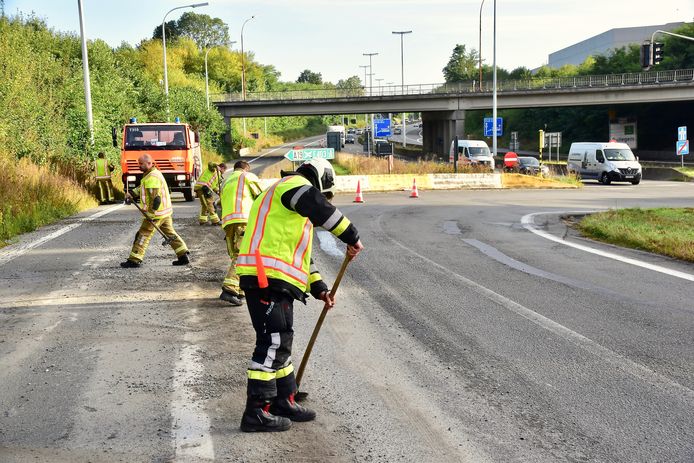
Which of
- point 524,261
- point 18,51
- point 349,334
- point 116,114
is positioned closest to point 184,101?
point 116,114

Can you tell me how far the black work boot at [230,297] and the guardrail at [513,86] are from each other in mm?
57194

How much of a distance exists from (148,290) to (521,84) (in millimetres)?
58301

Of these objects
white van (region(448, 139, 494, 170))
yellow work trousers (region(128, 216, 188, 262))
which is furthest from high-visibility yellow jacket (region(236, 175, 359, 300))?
white van (region(448, 139, 494, 170))

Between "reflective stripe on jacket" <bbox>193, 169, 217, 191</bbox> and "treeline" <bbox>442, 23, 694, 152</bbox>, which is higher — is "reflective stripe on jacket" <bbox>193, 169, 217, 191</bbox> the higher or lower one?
the lower one

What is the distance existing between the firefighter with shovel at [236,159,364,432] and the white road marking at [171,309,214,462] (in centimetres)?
31

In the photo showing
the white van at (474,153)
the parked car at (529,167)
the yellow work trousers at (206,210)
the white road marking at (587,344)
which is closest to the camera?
the white road marking at (587,344)

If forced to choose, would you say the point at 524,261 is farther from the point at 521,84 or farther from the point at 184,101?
the point at 521,84

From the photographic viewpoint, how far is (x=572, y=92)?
6184cm

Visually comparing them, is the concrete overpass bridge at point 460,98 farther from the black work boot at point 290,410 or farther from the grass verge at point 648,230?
the black work boot at point 290,410

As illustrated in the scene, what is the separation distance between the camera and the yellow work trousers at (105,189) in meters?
24.7

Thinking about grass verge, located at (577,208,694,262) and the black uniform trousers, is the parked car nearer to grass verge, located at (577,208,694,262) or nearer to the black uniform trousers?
grass verge, located at (577,208,694,262)

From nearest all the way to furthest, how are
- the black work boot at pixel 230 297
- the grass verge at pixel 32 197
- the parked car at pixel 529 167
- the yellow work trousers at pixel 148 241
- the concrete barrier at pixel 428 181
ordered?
the black work boot at pixel 230 297, the yellow work trousers at pixel 148 241, the grass verge at pixel 32 197, the concrete barrier at pixel 428 181, the parked car at pixel 529 167

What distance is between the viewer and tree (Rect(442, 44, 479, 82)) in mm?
144613

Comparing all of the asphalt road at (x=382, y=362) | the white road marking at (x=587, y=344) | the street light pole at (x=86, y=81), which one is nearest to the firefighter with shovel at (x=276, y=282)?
the asphalt road at (x=382, y=362)
